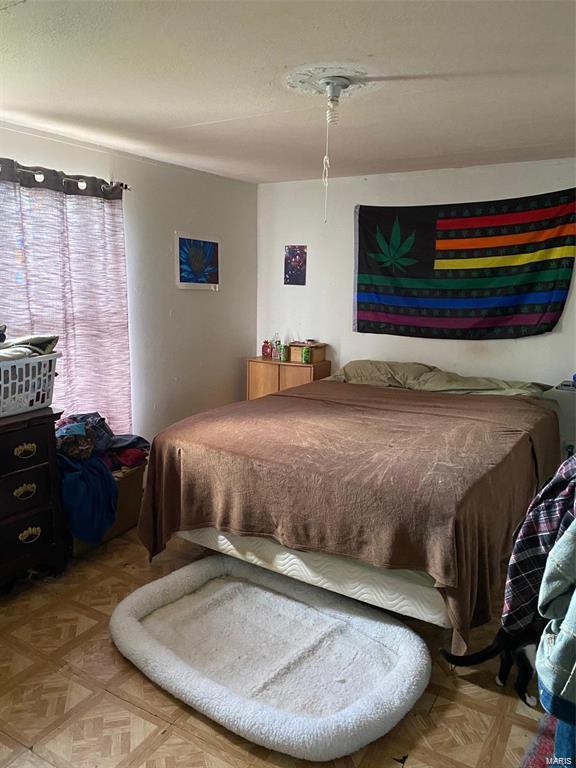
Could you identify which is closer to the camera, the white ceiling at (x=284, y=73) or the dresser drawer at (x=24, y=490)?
the white ceiling at (x=284, y=73)

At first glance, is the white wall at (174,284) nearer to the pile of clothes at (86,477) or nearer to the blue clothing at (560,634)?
the pile of clothes at (86,477)

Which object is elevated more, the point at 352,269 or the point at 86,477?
the point at 352,269

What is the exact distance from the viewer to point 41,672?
2.04 m

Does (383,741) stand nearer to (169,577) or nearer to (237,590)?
(237,590)

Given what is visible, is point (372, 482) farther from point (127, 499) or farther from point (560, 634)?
point (127, 499)

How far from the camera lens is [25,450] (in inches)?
98.6

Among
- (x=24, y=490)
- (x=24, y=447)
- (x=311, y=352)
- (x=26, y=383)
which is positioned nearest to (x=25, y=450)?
(x=24, y=447)

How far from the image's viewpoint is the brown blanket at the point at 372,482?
2014 mm

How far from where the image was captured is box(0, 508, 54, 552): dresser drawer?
8.02 feet

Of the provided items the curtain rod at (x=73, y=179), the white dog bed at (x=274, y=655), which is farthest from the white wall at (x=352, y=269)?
the white dog bed at (x=274, y=655)

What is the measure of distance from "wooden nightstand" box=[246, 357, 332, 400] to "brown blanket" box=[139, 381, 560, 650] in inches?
44.8

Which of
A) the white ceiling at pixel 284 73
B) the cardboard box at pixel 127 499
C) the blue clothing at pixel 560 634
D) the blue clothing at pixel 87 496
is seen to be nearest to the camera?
the blue clothing at pixel 560 634

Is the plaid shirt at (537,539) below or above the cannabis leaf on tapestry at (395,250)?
below

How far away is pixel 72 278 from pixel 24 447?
122 cm
